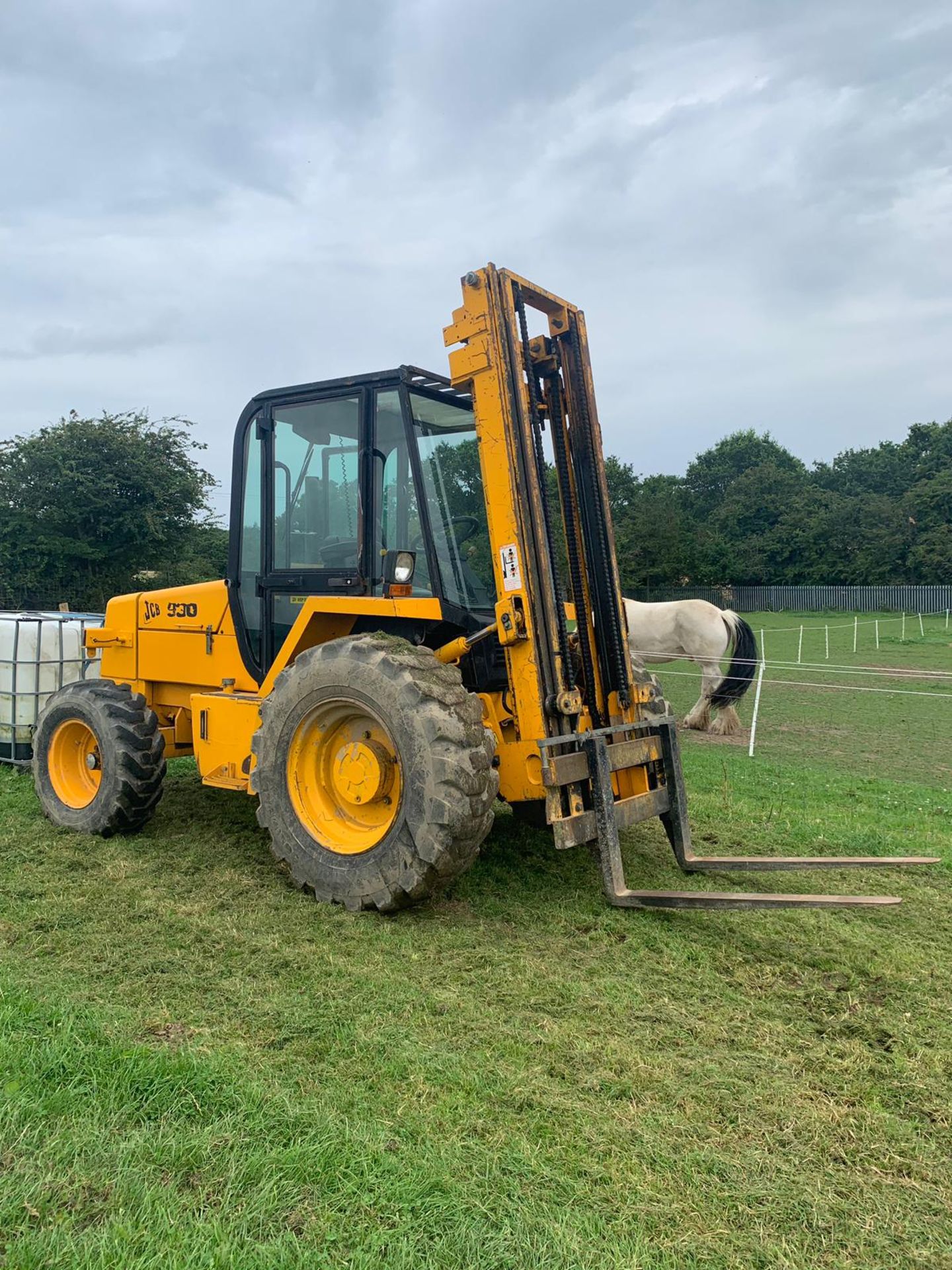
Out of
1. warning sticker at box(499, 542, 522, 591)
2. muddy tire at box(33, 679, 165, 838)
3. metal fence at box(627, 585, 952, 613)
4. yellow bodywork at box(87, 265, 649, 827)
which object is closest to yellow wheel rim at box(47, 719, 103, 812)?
muddy tire at box(33, 679, 165, 838)

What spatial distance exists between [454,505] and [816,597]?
45522 mm

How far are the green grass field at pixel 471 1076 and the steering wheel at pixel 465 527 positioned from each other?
200 centimetres

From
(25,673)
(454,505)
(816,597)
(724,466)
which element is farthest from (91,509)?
(724,466)

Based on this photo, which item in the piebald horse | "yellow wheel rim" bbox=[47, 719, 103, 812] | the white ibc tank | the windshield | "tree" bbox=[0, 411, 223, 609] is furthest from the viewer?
"tree" bbox=[0, 411, 223, 609]

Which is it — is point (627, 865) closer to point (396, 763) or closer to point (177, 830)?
point (396, 763)

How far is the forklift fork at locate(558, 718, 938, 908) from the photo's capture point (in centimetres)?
391

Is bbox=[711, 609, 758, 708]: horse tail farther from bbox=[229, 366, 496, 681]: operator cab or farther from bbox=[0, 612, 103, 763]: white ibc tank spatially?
bbox=[0, 612, 103, 763]: white ibc tank

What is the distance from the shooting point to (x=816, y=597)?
46562 mm

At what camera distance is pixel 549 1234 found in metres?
2.16

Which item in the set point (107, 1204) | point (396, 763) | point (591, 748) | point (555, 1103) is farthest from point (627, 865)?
point (107, 1204)

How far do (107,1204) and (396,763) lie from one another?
8.26 ft

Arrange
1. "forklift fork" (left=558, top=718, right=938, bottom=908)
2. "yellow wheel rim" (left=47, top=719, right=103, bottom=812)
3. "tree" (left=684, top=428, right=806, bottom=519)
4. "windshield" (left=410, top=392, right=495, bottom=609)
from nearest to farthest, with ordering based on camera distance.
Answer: "forklift fork" (left=558, top=718, right=938, bottom=908)
"windshield" (left=410, top=392, right=495, bottom=609)
"yellow wheel rim" (left=47, top=719, right=103, bottom=812)
"tree" (left=684, top=428, right=806, bottom=519)

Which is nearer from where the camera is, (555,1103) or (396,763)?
(555,1103)

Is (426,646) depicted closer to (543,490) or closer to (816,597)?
(543,490)
